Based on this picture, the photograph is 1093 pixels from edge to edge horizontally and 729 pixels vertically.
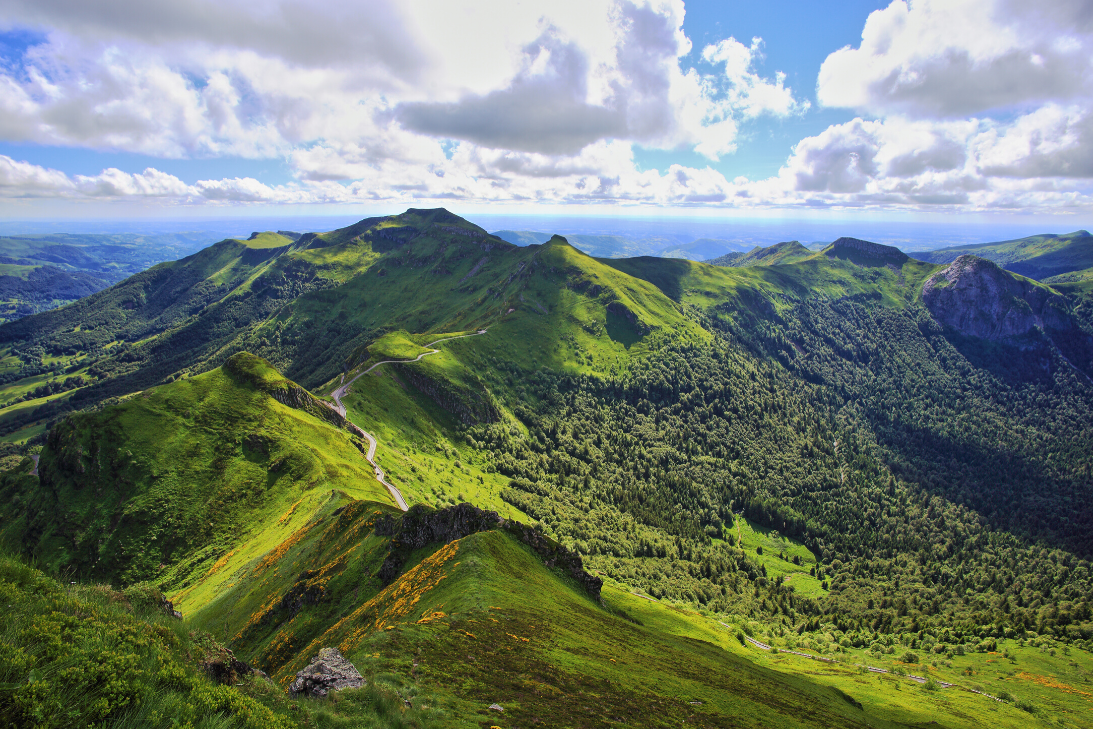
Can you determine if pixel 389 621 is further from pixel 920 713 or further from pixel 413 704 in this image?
pixel 920 713

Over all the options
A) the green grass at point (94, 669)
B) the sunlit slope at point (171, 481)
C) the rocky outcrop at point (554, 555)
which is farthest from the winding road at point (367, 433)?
the green grass at point (94, 669)

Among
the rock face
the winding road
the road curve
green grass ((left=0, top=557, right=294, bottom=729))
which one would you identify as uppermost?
green grass ((left=0, top=557, right=294, bottom=729))

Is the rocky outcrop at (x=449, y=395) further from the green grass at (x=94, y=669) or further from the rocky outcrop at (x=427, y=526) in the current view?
the green grass at (x=94, y=669)

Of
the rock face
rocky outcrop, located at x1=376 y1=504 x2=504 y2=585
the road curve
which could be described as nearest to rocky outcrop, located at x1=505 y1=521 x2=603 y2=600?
rocky outcrop, located at x1=376 y1=504 x2=504 y2=585

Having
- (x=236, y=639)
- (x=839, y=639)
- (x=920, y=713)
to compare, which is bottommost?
(x=839, y=639)

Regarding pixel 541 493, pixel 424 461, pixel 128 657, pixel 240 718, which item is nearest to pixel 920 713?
pixel 240 718

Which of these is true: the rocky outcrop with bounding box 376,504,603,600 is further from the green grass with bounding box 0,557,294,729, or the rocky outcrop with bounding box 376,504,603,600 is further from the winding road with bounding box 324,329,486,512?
the green grass with bounding box 0,557,294,729
